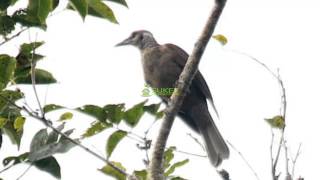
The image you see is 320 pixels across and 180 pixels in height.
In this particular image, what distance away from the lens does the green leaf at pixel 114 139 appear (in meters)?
2.85

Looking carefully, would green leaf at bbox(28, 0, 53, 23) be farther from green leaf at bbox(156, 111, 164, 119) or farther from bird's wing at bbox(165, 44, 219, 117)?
bird's wing at bbox(165, 44, 219, 117)

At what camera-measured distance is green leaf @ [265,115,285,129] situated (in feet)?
9.70

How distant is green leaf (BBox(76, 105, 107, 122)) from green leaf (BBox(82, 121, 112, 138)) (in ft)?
0.09

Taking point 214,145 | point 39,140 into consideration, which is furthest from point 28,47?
point 214,145

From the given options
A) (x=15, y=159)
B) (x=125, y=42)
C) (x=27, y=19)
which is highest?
(x=125, y=42)

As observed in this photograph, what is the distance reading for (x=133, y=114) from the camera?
9.49 ft

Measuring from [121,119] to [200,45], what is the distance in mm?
702

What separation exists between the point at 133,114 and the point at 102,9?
21.3 inches

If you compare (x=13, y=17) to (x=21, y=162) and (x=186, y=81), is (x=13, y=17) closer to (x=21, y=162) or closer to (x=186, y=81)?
(x=21, y=162)

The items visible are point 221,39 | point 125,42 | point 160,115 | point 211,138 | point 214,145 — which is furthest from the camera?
point 125,42

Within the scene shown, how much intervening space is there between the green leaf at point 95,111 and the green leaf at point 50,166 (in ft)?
1.36

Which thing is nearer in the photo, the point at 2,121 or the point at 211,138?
the point at 2,121

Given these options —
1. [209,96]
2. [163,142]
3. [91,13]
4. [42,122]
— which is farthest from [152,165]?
[209,96]

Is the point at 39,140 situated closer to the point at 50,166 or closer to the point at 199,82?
the point at 50,166
